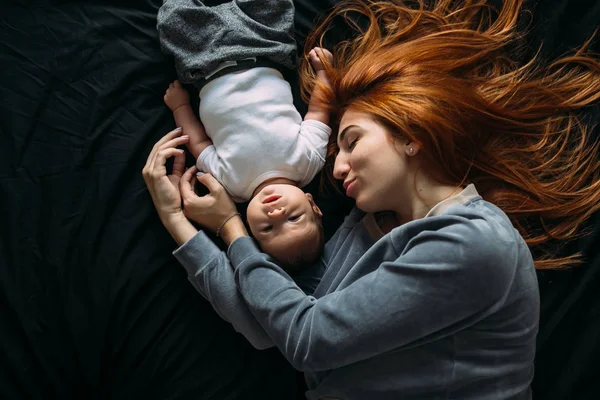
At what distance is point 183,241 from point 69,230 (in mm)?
246

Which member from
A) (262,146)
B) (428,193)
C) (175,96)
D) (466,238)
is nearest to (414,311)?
(466,238)

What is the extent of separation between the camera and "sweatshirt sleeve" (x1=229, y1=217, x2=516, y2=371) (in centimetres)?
91

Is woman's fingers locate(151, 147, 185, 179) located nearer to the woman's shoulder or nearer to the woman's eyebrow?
the woman's eyebrow

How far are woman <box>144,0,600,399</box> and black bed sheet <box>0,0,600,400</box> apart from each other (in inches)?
3.2

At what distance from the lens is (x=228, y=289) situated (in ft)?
3.50

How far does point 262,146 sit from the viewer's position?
1141mm

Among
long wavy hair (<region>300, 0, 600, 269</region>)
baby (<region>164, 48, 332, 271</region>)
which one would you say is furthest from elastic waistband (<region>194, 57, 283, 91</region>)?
long wavy hair (<region>300, 0, 600, 269</region>)

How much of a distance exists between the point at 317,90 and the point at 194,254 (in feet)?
1.51

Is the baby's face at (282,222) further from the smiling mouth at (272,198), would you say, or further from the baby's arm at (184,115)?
the baby's arm at (184,115)

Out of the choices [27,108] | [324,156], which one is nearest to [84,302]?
[27,108]

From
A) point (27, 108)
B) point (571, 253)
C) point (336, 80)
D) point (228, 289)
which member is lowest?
point (571, 253)

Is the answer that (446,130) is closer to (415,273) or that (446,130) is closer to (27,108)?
(415,273)

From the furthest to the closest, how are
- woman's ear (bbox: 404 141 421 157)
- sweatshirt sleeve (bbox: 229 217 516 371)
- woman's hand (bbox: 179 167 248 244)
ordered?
woman's hand (bbox: 179 167 248 244)
woman's ear (bbox: 404 141 421 157)
sweatshirt sleeve (bbox: 229 217 516 371)

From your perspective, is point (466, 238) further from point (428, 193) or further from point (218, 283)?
point (218, 283)
